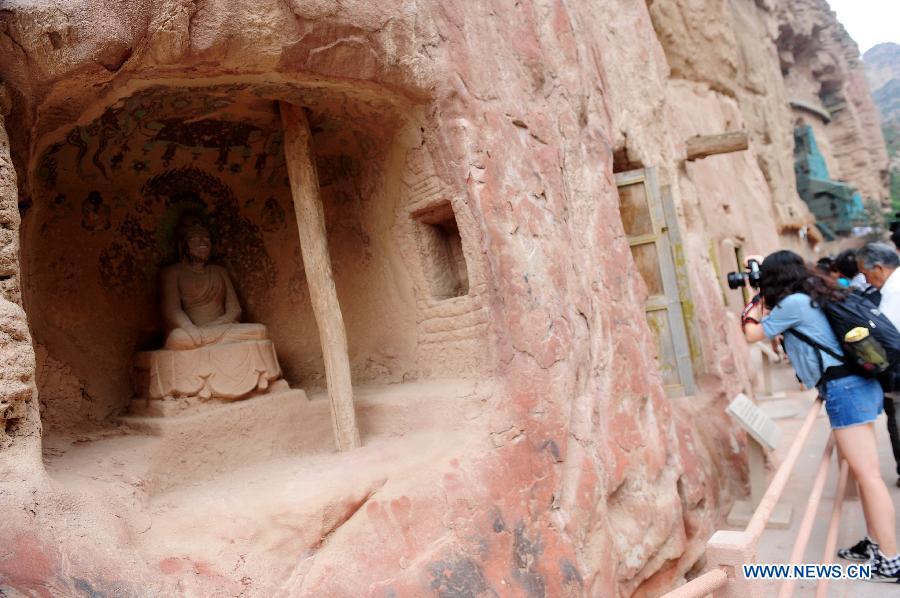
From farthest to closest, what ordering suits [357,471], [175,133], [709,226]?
[709,226], [175,133], [357,471]

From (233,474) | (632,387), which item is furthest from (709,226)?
(233,474)

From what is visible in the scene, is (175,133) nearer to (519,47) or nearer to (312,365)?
(312,365)

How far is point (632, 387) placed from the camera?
462cm

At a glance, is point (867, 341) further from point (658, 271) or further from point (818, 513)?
point (658, 271)

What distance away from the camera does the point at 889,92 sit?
35.9m

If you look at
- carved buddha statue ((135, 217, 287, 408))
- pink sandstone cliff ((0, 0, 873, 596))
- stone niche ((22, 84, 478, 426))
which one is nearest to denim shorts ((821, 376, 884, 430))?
pink sandstone cliff ((0, 0, 873, 596))

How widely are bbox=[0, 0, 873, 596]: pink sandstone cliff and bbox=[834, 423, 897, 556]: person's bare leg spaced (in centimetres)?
138

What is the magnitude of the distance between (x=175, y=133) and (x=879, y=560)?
195 inches

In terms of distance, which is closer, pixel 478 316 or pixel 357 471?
pixel 357 471

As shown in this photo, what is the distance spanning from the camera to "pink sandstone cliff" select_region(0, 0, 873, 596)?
9.71 feet

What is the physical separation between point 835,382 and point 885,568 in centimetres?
98

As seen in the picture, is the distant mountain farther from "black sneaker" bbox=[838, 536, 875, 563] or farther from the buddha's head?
the buddha's head

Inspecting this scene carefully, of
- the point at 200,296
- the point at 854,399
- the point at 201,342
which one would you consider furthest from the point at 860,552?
the point at 200,296

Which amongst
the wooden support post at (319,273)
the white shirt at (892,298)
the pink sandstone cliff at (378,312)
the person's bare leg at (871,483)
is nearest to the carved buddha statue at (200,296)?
the pink sandstone cliff at (378,312)
